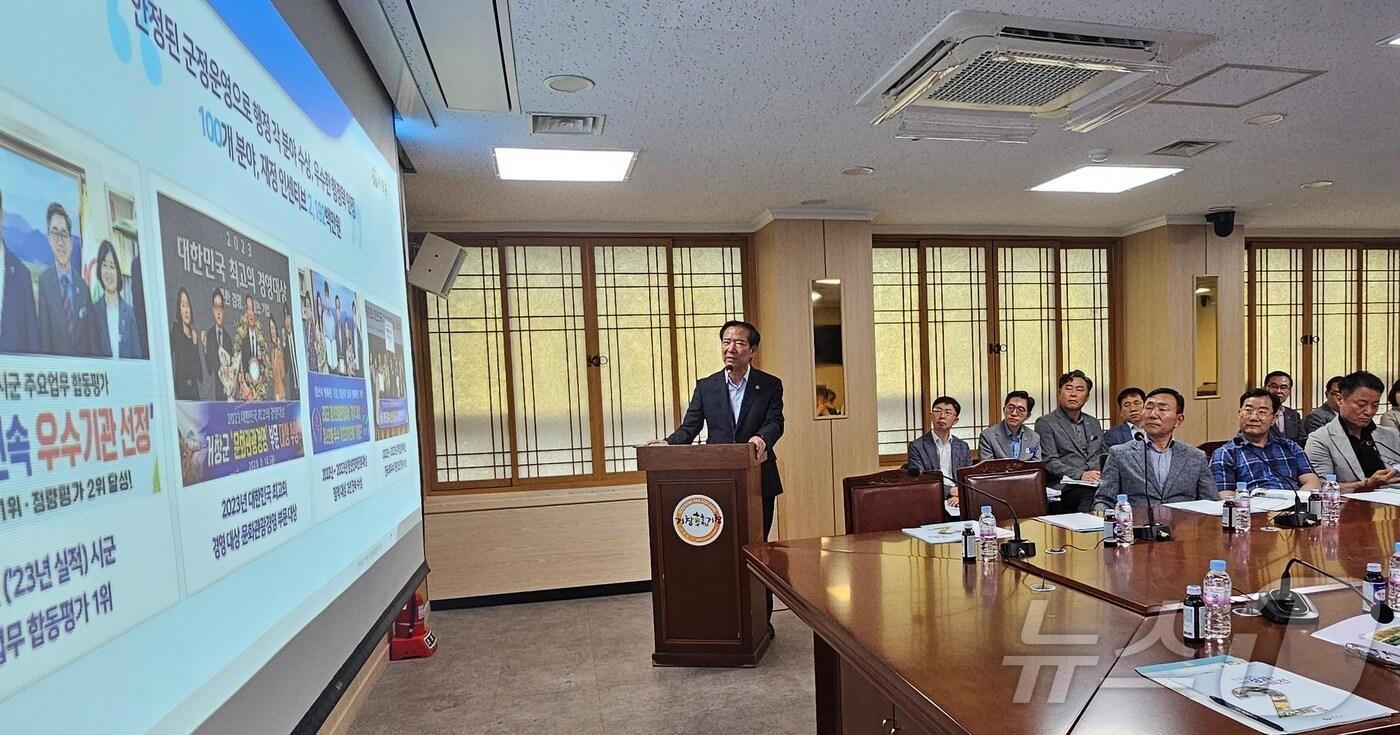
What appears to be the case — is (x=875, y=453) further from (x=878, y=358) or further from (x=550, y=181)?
(x=550, y=181)

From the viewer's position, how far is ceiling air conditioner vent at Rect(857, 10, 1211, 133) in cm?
231

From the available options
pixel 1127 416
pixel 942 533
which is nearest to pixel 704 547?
pixel 942 533

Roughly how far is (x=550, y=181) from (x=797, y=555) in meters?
2.43

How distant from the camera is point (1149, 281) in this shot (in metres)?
5.90

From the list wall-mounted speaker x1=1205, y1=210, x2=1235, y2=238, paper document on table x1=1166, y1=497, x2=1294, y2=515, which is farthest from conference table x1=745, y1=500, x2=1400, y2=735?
wall-mounted speaker x1=1205, y1=210, x2=1235, y2=238

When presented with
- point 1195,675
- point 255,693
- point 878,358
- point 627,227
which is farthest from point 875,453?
point 255,693

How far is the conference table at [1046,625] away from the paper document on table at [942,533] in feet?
0.15

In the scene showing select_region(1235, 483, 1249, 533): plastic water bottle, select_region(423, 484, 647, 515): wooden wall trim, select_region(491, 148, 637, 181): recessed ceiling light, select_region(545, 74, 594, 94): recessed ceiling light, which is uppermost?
select_region(545, 74, 594, 94): recessed ceiling light

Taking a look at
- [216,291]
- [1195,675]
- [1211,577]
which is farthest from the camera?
[1211,577]

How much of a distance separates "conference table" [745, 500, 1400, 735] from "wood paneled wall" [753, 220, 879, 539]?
2203 millimetres

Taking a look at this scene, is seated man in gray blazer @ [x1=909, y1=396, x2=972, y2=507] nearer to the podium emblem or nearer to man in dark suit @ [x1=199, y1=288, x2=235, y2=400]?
the podium emblem

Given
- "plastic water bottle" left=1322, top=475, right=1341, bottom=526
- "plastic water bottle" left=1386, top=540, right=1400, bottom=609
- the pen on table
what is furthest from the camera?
"plastic water bottle" left=1322, top=475, right=1341, bottom=526

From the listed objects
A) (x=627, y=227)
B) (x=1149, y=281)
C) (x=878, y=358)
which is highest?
(x=627, y=227)

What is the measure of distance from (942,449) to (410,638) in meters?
3.28
